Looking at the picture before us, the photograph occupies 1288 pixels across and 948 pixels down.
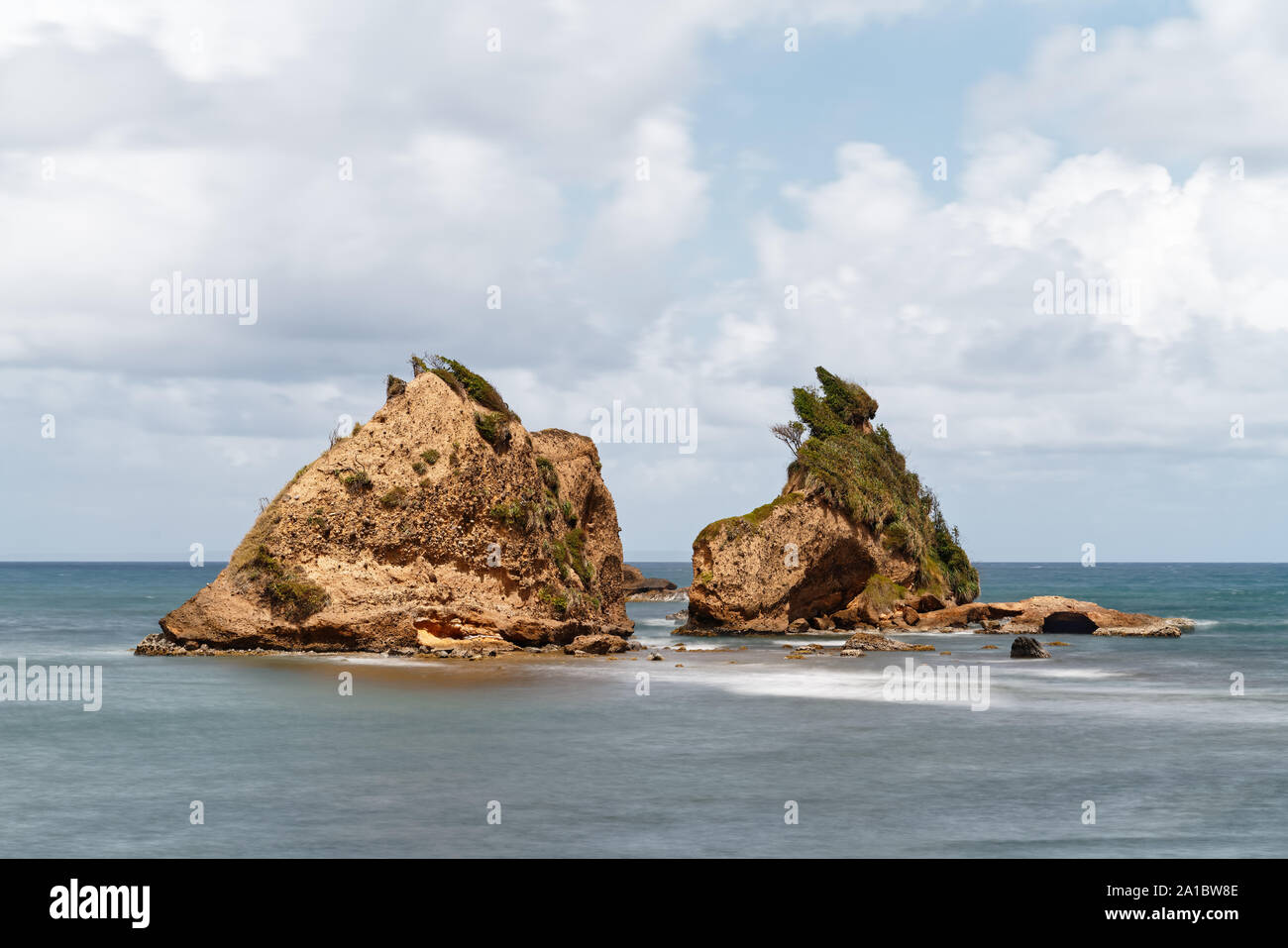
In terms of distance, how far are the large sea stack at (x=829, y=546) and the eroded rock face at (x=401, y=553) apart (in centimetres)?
1423

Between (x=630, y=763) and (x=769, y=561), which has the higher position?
(x=769, y=561)

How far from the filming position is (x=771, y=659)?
41.4m

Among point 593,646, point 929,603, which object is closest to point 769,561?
point 929,603

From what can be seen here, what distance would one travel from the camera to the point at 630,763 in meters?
21.2

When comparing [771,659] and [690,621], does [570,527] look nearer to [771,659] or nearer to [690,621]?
[690,621]

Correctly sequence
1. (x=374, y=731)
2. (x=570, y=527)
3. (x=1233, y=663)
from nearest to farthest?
(x=374, y=731)
(x=1233, y=663)
(x=570, y=527)

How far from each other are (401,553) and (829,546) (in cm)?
2447

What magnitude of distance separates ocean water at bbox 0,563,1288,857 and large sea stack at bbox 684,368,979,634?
690 inches

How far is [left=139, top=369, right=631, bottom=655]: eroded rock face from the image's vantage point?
38.9m

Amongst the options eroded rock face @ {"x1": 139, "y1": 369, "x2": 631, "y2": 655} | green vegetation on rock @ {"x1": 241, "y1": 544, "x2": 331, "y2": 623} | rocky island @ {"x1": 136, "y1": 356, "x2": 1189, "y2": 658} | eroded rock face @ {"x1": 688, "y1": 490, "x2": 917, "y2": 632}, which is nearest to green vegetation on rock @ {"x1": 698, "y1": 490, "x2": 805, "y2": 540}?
eroded rock face @ {"x1": 688, "y1": 490, "x2": 917, "y2": 632}

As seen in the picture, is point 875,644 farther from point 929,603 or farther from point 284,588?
point 284,588

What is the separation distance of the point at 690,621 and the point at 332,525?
22643 millimetres

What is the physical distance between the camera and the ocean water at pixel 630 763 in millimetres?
15789
